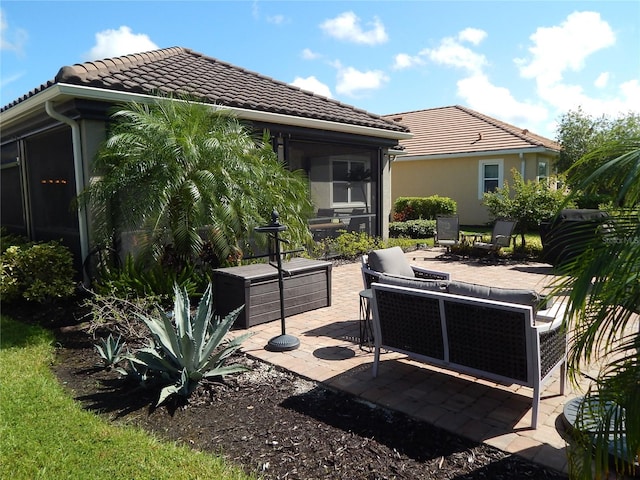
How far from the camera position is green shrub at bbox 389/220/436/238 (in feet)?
51.2

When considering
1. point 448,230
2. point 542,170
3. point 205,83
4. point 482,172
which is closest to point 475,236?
point 448,230

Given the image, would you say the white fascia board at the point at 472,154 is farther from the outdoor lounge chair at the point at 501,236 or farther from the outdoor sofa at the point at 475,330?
the outdoor sofa at the point at 475,330

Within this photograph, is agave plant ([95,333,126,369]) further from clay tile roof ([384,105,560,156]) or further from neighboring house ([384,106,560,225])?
clay tile roof ([384,105,560,156])

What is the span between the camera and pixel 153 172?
244 inches

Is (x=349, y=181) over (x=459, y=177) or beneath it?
beneath

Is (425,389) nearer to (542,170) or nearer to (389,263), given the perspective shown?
(389,263)

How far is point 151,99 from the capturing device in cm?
711

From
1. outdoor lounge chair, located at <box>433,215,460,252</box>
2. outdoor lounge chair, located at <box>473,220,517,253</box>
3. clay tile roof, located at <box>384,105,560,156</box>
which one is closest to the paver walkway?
outdoor lounge chair, located at <box>473,220,517,253</box>

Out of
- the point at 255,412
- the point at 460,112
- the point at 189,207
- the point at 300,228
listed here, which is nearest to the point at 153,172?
the point at 189,207

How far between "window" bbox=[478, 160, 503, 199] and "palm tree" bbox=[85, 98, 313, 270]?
46.0 feet

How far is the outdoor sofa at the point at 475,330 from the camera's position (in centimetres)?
329

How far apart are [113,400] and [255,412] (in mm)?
1324

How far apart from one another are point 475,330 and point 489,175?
16682mm

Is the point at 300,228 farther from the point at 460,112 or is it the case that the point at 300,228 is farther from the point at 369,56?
the point at 460,112
